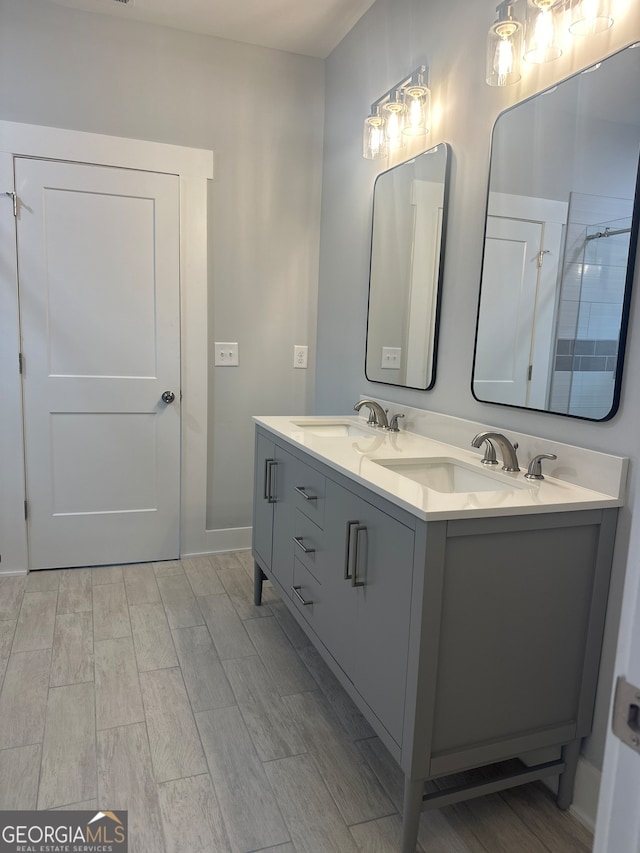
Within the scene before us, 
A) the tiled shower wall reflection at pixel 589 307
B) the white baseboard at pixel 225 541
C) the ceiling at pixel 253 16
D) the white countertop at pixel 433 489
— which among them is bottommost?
the white baseboard at pixel 225 541

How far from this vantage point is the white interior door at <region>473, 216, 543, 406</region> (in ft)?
5.61

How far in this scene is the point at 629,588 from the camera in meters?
0.48

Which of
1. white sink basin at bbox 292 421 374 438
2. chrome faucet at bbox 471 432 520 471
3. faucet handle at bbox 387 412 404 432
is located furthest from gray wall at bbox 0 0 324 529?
chrome faucet at bbox 471 432 520 471

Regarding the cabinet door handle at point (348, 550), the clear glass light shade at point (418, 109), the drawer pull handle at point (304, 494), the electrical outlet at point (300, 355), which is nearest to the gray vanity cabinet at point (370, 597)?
the cabinet door handle at point (348, 550)

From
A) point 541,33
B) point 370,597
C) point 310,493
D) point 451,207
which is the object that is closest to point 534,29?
point 541,33

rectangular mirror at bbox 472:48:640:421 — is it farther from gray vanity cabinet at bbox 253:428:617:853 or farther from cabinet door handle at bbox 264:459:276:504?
cabinet door handle at bbox 264:459:276:504

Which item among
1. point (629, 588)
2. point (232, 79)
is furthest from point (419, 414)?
point (232, 79)

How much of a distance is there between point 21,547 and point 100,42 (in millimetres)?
2427

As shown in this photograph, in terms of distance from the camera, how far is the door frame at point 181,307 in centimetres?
272

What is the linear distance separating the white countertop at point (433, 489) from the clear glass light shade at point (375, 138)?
1.18 meters

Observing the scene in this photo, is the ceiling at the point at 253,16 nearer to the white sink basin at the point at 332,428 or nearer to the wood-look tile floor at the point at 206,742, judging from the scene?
the white sink basin at the point at 332,428

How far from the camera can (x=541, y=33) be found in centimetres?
159

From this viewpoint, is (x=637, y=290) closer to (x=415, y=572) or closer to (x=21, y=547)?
(x=415, y=572)

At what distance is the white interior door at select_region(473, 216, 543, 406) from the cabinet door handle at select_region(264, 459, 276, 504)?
87 centimetres
